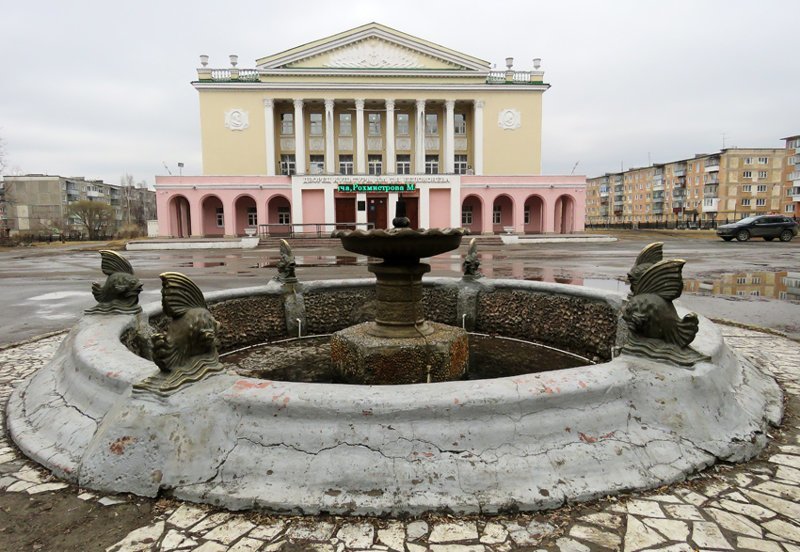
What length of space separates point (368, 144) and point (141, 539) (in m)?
45.3

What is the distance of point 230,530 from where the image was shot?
2.50m

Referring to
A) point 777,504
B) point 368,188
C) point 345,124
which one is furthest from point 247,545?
point 345,124

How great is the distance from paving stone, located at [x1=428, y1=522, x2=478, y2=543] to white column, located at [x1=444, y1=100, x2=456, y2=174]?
139 ft

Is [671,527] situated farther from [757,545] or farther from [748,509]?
[748,509]

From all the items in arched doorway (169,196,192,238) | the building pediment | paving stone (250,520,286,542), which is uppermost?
the building pediment

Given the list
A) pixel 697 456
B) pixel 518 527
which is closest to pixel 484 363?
pixel 697 456

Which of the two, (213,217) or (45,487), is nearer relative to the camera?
(45,487)

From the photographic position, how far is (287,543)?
2.40 meters

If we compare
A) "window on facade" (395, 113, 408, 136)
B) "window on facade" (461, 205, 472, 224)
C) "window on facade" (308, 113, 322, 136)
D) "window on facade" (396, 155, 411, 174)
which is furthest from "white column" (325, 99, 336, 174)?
"window on facade" (461, 205, 472, 224)

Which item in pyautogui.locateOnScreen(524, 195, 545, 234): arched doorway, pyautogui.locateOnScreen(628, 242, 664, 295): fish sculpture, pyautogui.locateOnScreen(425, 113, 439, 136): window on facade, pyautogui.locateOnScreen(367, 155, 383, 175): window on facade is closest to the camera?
pyautogui.locateOnScreen(628, 242, 664, 295): fish sculpture

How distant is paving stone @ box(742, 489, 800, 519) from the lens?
262cm

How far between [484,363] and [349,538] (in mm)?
3531

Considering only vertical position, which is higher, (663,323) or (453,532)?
(663,323)

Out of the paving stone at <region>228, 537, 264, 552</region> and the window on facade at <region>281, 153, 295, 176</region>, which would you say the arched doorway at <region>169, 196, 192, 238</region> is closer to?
the window on facade at <region>281, 153, 295, 176</region>
